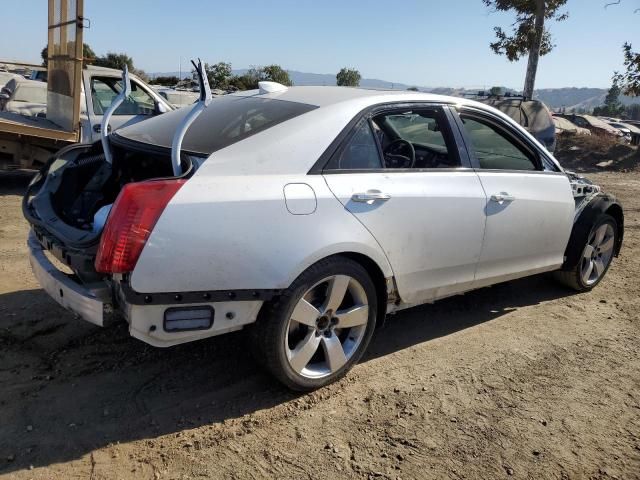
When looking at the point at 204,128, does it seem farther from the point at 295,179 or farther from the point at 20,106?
the point at 20,106

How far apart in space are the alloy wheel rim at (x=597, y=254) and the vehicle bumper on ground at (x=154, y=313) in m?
3.29

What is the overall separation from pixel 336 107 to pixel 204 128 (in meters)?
0.77

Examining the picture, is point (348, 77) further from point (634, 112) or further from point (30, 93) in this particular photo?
point (634, 112)

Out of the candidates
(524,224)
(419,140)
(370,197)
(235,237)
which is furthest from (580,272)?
(235,237)

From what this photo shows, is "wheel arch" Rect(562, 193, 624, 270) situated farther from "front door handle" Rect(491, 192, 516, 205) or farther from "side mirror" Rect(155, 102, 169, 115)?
"side mirror" Rect(155, 102, 169, 115)

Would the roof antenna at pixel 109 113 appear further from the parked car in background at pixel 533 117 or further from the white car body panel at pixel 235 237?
the parked car in background at pixel 533 117

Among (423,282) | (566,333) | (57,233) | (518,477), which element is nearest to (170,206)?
(57,233)

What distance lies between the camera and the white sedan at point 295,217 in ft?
8.34

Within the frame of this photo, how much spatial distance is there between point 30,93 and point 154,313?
8.51 m

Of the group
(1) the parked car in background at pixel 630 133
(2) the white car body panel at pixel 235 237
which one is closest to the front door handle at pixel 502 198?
(2) the white car body panel at pixel 235 237

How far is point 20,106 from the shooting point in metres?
9.19

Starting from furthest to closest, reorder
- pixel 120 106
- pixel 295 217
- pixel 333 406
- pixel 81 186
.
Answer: pixel 120 106 → pixel 81 186 → pixel 333 406 → pixel 295 217

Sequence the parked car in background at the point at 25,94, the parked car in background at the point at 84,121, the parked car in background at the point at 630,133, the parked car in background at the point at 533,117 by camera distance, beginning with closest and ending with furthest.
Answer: the parked car in background at the point at 84,121 < the parked car in background at the point at 25,94 < the parked car in background at the point at 533,117 < the parked car in background at the point at 630,133

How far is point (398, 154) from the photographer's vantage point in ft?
11.9
